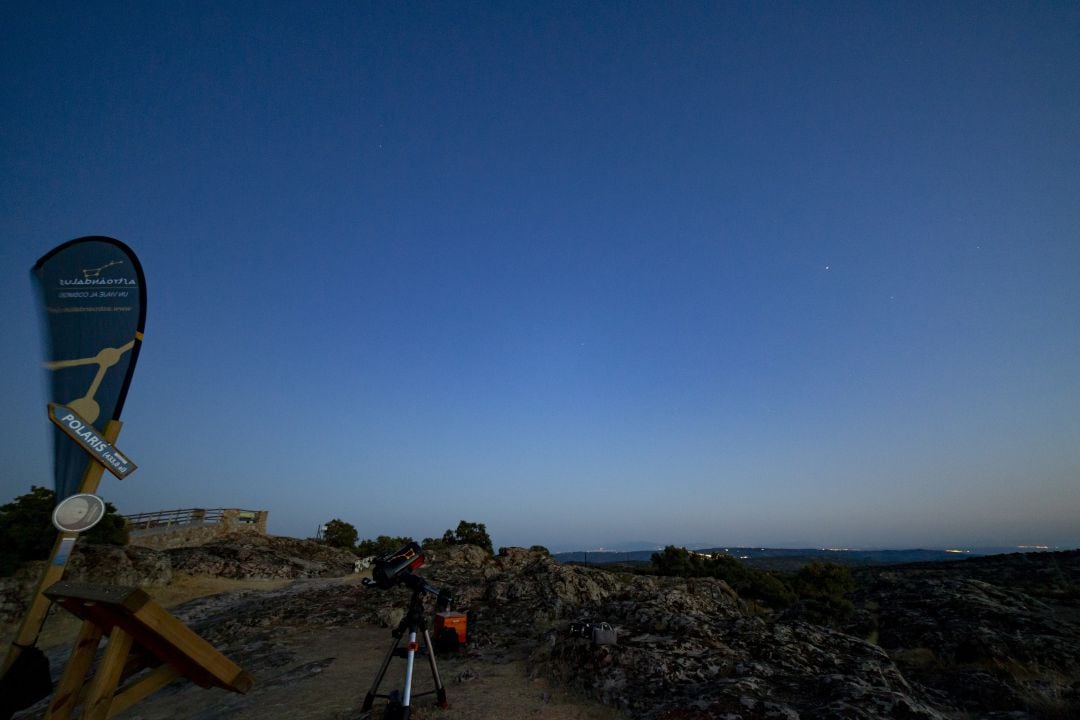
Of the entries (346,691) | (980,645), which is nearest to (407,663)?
(346,691)

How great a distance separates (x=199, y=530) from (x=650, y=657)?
120ft

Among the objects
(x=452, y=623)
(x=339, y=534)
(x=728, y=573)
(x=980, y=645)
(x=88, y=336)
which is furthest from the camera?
(x=339, y=534)

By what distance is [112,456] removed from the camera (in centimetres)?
705

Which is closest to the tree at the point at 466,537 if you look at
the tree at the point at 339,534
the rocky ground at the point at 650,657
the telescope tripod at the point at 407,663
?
the tree at the point at 339,534

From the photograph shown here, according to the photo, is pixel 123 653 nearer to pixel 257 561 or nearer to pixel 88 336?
pixel 88 336

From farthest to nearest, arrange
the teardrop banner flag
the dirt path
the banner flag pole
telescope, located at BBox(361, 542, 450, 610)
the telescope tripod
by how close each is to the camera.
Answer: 1. the dirt path
2. the teardrop banner flag
3. the banner flag pole
4. telescope, located at BBox(361, 542, 450, 610)
5. the telescope tripod

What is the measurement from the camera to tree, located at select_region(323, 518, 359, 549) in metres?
43.0

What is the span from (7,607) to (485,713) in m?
19.5

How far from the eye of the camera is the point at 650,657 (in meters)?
8.43

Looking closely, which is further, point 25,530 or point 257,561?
point 257,561

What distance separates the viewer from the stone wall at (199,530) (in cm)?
2864

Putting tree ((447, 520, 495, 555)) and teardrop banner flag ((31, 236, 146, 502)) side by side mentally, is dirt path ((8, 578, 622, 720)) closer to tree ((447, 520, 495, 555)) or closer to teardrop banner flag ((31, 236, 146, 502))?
teardrop banner flag ((31, 236, 146, 502))

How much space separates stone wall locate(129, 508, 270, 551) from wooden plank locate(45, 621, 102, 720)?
30936 millimetres

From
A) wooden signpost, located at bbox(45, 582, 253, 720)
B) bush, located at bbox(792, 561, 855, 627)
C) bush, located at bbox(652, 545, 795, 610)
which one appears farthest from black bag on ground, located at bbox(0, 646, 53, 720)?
bush, located at bbox(652, 545, 795, 610)
